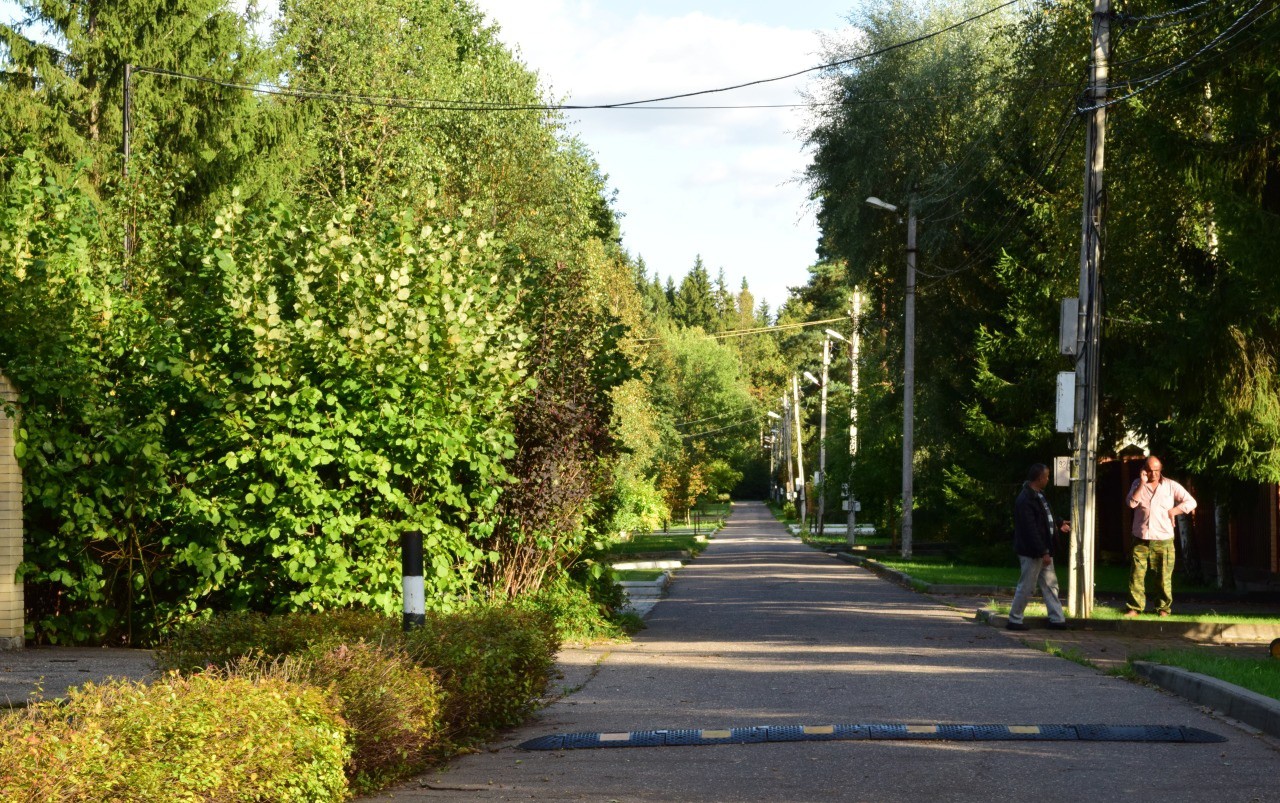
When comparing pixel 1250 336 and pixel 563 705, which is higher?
pixel 1250 336

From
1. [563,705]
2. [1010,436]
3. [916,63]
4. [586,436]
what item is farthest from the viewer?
[916,63]

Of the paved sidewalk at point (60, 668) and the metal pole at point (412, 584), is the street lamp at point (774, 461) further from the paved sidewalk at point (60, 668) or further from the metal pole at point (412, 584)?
the metal pole at point (412, 584)

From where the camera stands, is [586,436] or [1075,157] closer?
[586,436]

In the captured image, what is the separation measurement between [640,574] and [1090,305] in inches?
584

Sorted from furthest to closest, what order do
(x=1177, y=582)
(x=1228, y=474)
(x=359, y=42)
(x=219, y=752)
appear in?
(x=359, y=42) → (x=1177, y=582) → (x=1228, y=474) → (x=219, y=752)

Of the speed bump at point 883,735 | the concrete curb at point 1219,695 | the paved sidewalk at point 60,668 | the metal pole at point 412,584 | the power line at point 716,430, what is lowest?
the paved sidewalk at point 60,668

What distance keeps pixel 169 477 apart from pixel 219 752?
8.66 meters

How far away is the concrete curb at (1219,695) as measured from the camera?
9664 mm

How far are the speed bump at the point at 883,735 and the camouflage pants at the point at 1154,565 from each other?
370 inches

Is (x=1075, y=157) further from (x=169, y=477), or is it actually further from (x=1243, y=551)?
(x=169, y=477)

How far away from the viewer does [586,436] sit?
17.2m

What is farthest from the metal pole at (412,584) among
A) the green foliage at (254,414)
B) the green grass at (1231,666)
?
the green grass at (1231,666)

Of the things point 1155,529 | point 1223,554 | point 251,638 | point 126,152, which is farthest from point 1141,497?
point 126,152

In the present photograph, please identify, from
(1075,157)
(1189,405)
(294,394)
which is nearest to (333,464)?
(294,394)
